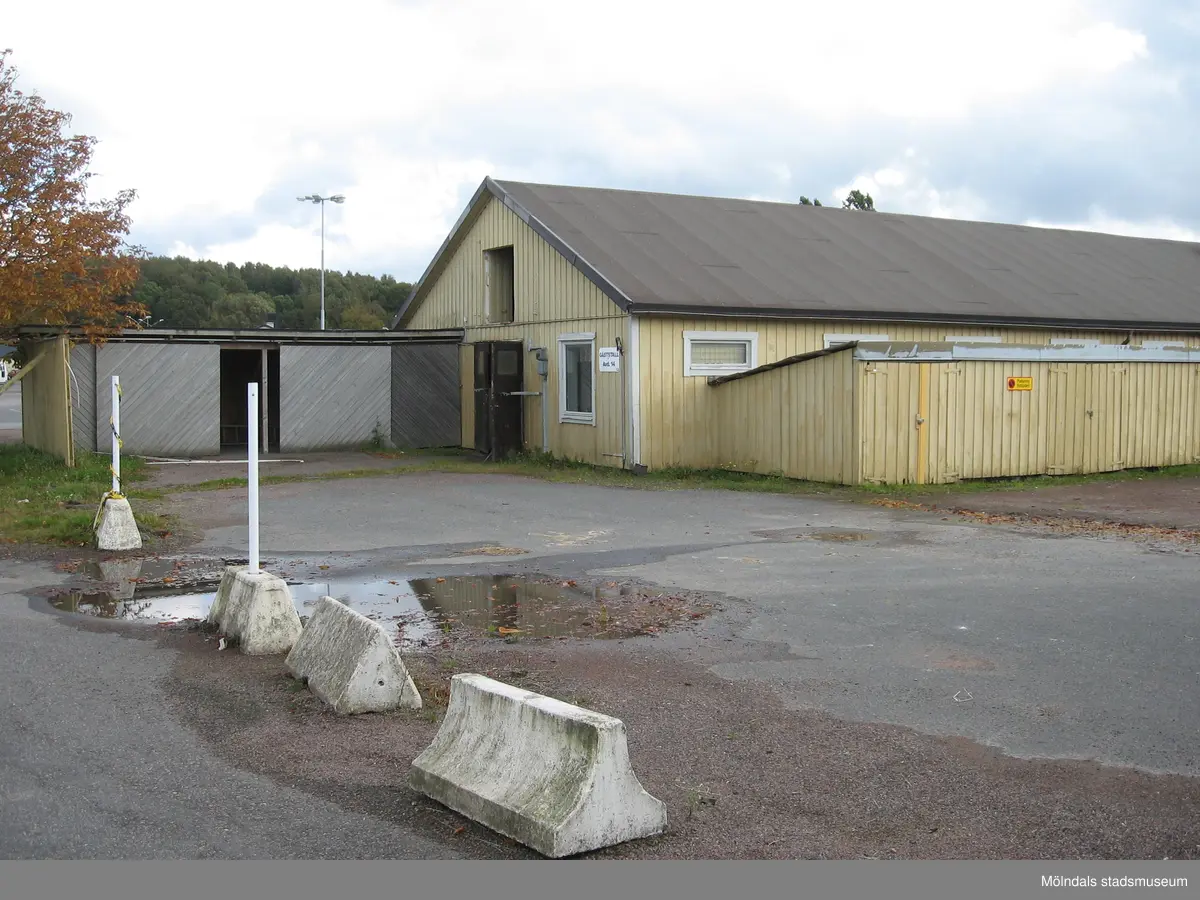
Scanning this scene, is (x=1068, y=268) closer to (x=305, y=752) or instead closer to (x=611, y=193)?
(x=611, y=193)

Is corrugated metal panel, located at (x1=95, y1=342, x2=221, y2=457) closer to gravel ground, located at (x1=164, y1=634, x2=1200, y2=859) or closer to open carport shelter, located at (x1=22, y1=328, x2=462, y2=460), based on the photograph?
open carport shelter, located at (x1=22, y1=328, x2=462, y2=460)

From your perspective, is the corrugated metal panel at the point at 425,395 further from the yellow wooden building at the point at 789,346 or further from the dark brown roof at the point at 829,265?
the dark brown roof at the point at 829,265

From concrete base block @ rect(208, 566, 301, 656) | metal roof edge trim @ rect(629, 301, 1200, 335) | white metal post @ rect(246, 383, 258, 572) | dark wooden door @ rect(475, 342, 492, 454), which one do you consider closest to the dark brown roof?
metal roof edge trim @ rect(629, 301, 1200, 335)

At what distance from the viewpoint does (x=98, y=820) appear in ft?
16.4

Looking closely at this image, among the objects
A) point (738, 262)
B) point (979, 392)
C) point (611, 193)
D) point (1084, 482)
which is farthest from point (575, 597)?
point (611, 193)

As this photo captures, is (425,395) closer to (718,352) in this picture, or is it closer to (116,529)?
(718,352)

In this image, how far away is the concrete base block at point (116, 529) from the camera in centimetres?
1238

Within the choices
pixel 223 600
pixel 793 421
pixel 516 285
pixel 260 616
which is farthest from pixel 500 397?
pixel 260 616

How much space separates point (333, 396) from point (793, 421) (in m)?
10.7

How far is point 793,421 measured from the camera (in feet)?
64.0

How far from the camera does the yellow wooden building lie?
18.9 m

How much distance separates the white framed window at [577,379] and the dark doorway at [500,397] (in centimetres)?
132

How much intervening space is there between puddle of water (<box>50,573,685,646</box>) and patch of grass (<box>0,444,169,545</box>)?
108 inches

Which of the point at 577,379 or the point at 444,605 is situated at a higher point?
the point at 577,379
